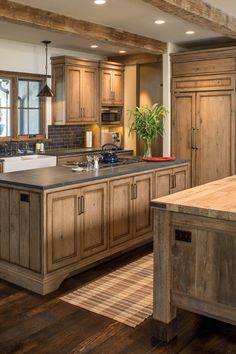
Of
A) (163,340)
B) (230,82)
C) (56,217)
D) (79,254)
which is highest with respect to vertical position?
(230,82)

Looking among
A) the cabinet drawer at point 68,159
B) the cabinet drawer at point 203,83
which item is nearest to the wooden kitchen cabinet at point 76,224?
the cabinet drawer at point 68,159

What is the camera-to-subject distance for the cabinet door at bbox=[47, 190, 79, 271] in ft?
11.8

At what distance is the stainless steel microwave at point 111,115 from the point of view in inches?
310

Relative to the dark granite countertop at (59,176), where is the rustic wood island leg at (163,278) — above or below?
below

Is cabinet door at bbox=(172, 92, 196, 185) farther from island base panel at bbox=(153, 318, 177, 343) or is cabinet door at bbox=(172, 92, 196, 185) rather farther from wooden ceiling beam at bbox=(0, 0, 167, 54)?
island base panel at bbox=(153, 318, 177, 343)

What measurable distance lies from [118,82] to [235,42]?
2242mm

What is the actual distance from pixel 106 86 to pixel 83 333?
5533 millimetres

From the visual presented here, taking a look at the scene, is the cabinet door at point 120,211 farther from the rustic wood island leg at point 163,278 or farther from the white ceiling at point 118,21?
the white ceiling at point 118,21

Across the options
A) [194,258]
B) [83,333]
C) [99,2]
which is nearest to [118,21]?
[99,2]

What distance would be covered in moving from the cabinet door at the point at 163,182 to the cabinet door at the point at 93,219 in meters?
0.99

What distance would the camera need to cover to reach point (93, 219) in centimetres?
404

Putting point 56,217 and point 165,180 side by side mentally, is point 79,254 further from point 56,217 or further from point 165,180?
point 165,180

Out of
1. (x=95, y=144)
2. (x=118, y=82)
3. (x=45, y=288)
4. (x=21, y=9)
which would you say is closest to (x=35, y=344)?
(x=45, y=288)

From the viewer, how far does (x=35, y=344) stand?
277 cm
